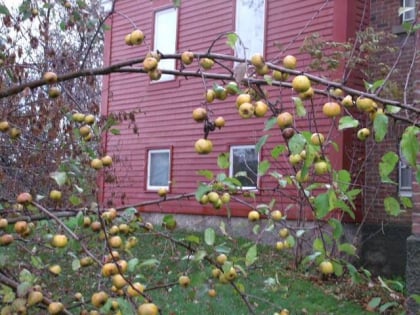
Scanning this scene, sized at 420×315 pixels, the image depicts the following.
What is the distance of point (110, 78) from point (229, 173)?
525cm

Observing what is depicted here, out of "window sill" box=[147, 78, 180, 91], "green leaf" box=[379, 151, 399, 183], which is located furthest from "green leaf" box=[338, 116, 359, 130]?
"window sill" box=[147, 78, 180, 91]

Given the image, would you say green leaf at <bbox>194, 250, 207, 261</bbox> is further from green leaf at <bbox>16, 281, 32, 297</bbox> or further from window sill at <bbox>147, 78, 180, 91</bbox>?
window sill at <bbox>147, 78, 180, 91</bbox>

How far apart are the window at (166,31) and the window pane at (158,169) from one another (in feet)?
6.08

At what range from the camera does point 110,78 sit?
16.1 meters

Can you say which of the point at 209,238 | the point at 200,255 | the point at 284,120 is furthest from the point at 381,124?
the point at 209,238

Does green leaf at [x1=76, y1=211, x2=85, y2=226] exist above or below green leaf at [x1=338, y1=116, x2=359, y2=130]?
below

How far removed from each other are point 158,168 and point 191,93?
6.92 feet

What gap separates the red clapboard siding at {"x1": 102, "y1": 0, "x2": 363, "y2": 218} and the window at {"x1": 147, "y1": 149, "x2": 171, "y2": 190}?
16 centimetres

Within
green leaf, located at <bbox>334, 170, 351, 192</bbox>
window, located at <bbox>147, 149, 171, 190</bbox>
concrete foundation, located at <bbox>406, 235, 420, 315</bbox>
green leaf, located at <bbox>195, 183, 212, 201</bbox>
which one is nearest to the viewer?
green leaf, located at <bbox>334, 170, 351, 192</bbox>

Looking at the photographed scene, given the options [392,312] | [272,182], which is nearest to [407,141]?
[392,312]

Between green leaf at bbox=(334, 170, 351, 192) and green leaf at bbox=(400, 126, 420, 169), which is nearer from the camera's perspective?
green leaf at bbox=(400, 126, 420, 169)

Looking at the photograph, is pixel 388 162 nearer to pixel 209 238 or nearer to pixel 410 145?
pixel 410 145

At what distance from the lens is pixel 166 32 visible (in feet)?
48.1

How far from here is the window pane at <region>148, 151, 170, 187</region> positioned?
14406mm
